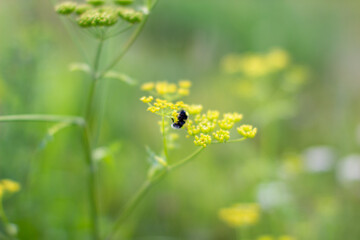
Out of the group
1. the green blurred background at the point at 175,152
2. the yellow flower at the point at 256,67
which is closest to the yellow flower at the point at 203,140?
the green blurred background at the point at 175,152

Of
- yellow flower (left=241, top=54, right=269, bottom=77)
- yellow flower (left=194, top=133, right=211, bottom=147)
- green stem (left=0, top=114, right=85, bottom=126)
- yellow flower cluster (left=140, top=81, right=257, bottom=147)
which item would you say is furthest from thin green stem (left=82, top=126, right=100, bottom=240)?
yellow flower (left=241, top=54, right=269, bottom=77)

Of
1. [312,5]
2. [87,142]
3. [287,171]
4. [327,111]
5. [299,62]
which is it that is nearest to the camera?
[87,142]

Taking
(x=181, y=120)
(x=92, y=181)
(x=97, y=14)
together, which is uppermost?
(x=97, y=14)

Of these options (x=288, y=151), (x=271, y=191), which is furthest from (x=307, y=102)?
(x=271, y=191)

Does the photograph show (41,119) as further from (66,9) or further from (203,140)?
(203,140)

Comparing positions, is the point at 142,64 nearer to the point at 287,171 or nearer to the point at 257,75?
the point at 257,75

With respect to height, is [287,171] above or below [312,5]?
below

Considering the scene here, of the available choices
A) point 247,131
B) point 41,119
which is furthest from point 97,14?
point 247,131

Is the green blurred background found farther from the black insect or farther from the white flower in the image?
the black insect
